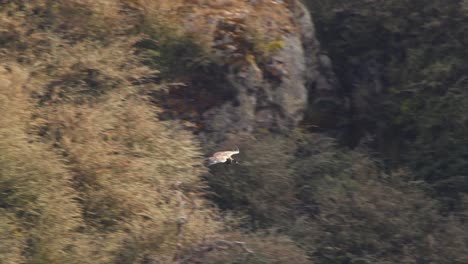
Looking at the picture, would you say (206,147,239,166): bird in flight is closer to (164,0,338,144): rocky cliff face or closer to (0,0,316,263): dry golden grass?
(0,0,316,263): dry golden grass

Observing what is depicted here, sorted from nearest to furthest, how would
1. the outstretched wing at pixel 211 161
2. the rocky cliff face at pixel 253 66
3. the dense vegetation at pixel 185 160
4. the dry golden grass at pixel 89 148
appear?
1. the dry golden grass at pixel 89 148
2. the dense vegetation at pixel 185 160
3. the outstretched wing at pixel 211 161
4. the rocky cliff face at pixel 253 66

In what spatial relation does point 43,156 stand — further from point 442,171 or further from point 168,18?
point 442,171

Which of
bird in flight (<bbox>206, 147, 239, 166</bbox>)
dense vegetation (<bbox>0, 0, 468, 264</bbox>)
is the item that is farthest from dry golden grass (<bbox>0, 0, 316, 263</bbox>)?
bird in flight (<bbox>206, 147, 239, 166</bbox>)

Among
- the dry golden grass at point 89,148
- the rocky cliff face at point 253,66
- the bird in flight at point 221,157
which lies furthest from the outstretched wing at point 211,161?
the rocky cliff face at point 253,66

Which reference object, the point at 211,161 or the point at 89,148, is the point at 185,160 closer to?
the point at 211,161

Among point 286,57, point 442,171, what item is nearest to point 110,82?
point 286,57

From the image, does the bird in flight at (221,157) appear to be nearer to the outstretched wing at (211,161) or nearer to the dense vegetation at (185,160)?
the outstretched wing at (211,161)
